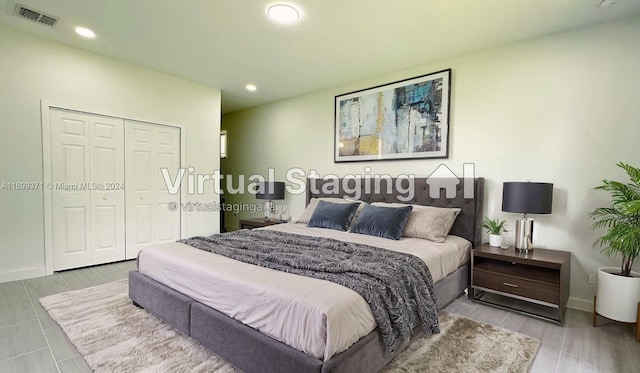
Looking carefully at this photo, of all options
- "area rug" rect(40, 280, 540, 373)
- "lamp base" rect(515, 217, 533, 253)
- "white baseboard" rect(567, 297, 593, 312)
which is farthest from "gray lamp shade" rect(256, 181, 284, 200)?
"white baseboard" rect(567, 297, 593, 312)

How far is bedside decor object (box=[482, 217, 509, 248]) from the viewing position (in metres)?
2.97

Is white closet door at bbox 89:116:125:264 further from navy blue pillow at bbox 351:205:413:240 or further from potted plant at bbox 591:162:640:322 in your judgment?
potted plant at bbox 591:162:640:322

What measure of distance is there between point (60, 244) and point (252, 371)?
334 cm

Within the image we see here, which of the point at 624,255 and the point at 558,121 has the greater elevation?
the point at 558,121

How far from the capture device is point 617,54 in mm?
2602

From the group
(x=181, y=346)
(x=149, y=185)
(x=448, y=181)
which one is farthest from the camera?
(x=149, y=185)

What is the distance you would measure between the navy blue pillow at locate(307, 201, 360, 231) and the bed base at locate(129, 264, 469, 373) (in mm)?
1370

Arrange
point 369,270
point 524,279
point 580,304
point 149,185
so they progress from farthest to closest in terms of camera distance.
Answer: point 149,185 → point 580,304 → point 524,279 → point 369,270

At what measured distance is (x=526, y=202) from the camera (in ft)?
8.66

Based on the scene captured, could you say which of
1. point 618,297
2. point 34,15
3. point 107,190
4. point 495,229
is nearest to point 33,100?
point 34,15

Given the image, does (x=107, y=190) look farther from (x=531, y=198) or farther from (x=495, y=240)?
(x=531, y=198)

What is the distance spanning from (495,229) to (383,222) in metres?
1.14

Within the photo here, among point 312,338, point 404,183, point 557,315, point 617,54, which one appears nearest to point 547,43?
point 617,54

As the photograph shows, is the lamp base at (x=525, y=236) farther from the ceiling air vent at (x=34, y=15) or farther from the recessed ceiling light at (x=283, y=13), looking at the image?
the ceiling air vent at (x=34, y=15)
